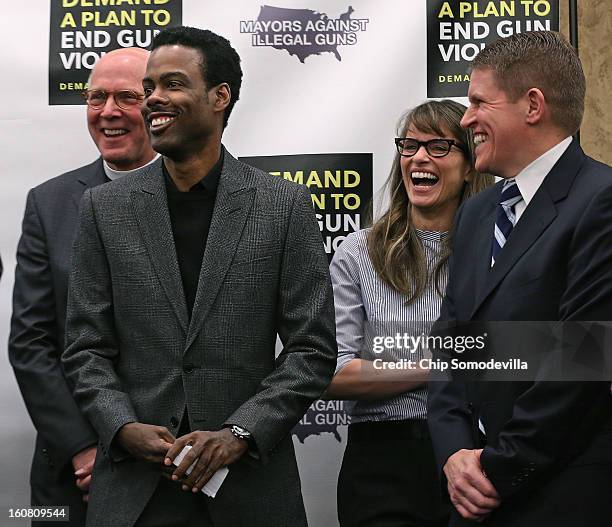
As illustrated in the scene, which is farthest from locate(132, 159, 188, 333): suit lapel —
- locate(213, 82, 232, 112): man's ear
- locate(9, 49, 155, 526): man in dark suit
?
locate(9, 49, 155, 526): man in dark suit

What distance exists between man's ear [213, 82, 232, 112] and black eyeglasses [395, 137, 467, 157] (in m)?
0.70

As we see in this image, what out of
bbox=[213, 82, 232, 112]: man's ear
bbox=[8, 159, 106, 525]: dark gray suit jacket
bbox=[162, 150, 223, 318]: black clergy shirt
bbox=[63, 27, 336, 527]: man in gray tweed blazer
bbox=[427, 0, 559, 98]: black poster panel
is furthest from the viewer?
bbox=[427, 0, 559, 98]: black poster panel

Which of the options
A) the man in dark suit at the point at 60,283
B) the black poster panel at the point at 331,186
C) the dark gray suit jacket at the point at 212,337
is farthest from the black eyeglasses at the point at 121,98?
the dark gray suit jacket at the point at 212,337

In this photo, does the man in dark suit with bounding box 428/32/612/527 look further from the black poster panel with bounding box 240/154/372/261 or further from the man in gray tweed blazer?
the black poster panel with bounding box 240/154/372/261

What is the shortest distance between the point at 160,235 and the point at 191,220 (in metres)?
0.09

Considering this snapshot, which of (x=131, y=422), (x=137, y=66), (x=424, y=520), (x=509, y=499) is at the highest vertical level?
(x=137, y=66)

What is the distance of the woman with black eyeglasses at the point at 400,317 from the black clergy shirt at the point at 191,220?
677 mm

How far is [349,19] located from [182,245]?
1244mm

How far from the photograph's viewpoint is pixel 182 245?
2572 mm

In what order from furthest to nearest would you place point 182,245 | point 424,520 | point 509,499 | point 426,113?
point 426,113
point 424,520
point 182,245
point 509,499

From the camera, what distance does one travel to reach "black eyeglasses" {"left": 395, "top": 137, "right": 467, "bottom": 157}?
322 centimetres

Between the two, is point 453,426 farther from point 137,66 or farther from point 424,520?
point 137,66

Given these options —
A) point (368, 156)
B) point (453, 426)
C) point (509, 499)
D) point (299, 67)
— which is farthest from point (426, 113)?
point (509, 499)

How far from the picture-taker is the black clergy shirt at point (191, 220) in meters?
2.55
